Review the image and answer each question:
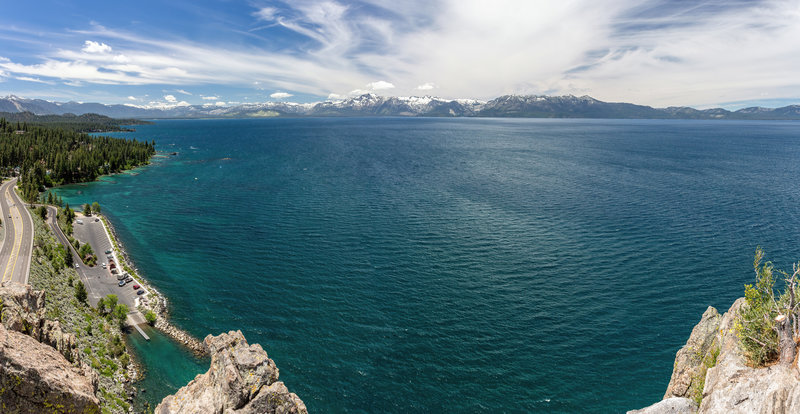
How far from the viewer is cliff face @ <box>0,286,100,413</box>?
89.7 feet

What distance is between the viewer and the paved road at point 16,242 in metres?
65.6

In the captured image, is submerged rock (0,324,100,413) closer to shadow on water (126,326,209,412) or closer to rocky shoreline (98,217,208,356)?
shadow on water (126,326,209,412)

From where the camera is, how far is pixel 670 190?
14088cm

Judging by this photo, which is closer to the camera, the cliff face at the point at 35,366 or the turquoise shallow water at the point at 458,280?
the cliff face at the point at 35,366

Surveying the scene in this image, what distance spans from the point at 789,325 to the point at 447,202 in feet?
357

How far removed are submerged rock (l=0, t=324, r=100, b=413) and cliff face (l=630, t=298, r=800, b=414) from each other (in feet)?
151

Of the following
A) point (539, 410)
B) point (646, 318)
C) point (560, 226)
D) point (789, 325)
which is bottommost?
point (539, 410)

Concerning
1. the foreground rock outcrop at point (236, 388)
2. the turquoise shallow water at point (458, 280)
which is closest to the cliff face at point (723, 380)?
the turquoise shallow water at point (458, 280)

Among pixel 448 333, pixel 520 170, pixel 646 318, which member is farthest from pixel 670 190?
pixel 448 333

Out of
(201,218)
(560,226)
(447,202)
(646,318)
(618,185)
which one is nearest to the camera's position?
(646,318)

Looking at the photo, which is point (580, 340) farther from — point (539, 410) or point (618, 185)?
point (618, 185)

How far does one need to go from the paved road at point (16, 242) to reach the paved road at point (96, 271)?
19.2 feet

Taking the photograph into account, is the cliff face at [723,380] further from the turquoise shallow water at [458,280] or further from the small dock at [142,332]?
the small dock at [142,332]

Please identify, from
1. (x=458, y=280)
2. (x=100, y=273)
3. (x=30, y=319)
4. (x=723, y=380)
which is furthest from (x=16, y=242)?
(x=723, y=380)
